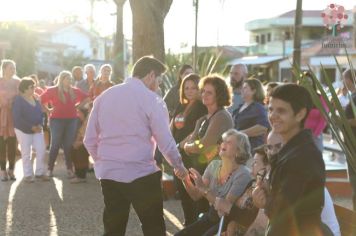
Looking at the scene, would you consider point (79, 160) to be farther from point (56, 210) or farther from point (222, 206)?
point (222, 206)

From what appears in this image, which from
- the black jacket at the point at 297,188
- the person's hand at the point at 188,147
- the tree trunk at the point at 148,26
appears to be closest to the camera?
the black jacket at the point at 297,188

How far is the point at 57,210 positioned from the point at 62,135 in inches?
116

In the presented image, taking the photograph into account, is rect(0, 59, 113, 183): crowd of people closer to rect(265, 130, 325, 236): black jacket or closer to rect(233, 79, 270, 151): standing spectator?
rect(233, 79, 270, 151): standing spectator

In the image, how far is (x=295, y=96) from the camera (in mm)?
3307

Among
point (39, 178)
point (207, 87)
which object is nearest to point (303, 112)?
point (207, 87)

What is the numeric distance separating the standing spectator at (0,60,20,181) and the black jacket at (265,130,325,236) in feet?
26.8

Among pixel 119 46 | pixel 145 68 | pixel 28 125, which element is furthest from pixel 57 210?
pixel 119 46

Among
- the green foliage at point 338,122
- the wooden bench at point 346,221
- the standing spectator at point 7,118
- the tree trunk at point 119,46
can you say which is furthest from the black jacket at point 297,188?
the tree trunk at point 119,46

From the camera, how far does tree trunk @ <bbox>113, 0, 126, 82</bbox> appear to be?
2315 centimetres

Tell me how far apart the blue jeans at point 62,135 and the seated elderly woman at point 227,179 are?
18.5 ft

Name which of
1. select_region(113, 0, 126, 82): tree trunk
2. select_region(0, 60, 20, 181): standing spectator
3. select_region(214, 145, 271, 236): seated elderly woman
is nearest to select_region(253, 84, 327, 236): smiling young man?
select_region(214, 145, 271, 236): seated elderly woman

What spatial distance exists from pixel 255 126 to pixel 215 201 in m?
2.35

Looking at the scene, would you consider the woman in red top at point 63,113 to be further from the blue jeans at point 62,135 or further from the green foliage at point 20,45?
the green foliage at point 20,45

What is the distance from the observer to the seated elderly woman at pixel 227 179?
5430 mm
